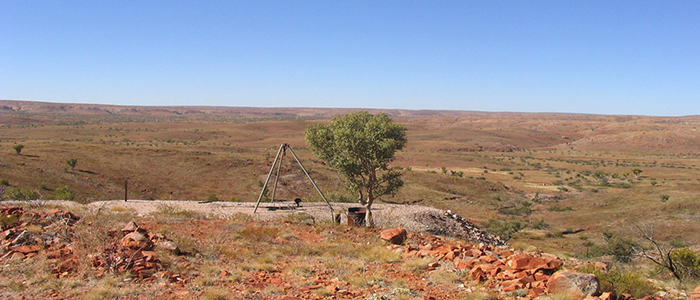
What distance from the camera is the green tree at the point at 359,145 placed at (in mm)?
21109

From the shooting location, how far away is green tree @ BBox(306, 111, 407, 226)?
69.3 ft

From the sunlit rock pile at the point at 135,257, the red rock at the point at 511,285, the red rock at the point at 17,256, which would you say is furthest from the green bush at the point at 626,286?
the red rock at the point at 17,256

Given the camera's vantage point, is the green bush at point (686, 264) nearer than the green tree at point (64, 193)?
Yes

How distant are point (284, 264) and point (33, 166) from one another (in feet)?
117

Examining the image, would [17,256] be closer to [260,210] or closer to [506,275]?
[260,210]

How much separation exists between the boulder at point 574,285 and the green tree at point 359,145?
12534 mm

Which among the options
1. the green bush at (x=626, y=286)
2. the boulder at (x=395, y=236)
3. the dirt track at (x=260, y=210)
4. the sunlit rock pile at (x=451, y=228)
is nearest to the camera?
the green bush at (x=626, y=286)

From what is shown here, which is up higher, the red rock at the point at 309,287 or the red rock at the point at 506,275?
the red rock at the point at 506,275

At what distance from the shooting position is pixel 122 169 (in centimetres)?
4078

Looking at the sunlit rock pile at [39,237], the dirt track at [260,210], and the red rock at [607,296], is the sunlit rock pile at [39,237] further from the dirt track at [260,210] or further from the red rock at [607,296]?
the red rock at [607,296]

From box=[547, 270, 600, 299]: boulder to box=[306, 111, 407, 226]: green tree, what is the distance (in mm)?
12534

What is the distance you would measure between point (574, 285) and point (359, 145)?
14.0 m

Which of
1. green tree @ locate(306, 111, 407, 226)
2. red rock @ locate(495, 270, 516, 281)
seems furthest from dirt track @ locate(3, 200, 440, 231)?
red rock @ locate(495, 270, 516, 281)

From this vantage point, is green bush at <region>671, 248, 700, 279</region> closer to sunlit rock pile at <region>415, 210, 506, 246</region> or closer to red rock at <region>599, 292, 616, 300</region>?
red rock at <region>599, 292, 616, 300</region>
